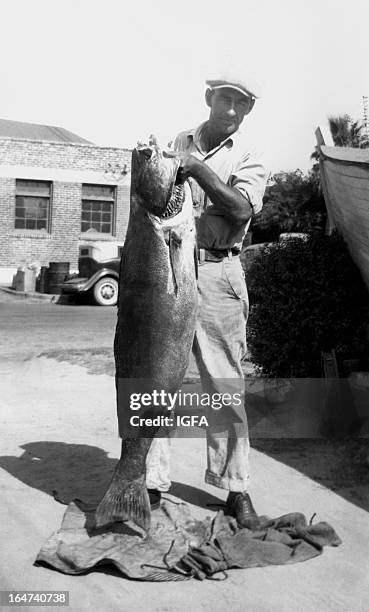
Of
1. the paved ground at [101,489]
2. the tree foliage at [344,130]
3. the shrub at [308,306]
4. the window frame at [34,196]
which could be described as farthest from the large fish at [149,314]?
the tree foliage at [344,130]

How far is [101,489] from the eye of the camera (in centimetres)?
415

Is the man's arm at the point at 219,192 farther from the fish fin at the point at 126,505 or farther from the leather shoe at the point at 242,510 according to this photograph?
the leather shoe at the point at 242,510

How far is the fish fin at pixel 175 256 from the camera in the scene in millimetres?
2920

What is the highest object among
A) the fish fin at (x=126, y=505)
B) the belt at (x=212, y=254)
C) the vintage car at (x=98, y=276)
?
the belt at (x=212, y=254)

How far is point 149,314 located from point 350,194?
122 inches

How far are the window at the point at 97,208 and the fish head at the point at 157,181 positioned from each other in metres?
25.4

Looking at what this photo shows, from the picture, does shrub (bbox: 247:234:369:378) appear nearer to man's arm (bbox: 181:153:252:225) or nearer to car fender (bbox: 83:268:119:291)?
man's arm (bbox: 181:153:252:225)

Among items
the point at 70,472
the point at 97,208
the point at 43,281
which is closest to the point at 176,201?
the point at 70,472

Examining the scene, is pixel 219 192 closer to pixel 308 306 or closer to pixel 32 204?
pixel 308 306

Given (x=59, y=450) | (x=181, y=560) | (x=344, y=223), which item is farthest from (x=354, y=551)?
(x=344, y=223)

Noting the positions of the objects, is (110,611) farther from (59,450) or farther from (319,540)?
(59,450)

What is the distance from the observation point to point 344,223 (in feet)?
20.2

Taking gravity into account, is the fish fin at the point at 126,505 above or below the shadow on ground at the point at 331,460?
above

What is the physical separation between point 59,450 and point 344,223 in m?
3.02
